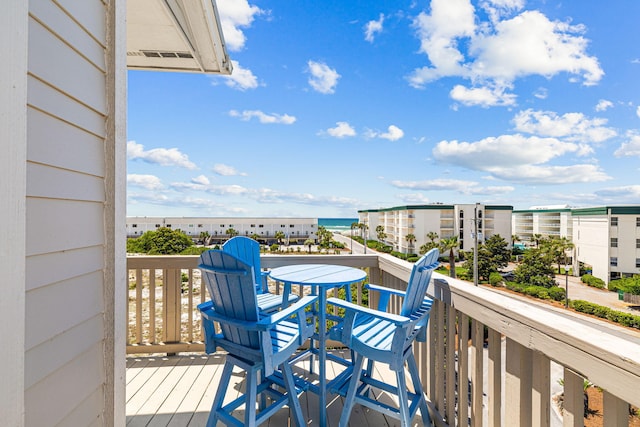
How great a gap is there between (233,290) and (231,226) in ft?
143

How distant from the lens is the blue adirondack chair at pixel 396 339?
5.21 ft

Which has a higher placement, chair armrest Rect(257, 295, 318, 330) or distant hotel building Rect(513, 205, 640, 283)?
chair armrest Rect(257, 295, 318, 330)

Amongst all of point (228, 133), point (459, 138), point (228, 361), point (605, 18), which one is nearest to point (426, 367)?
point (228, 361)

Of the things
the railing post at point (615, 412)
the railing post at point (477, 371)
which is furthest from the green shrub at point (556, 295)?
the railing post at point (615, 412)

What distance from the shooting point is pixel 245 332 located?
5.24 feet

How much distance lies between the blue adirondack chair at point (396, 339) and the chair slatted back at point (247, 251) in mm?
900

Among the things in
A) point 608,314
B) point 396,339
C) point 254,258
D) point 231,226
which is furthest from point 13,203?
point 231,226

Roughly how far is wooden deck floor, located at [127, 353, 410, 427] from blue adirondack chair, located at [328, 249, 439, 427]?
23 cm

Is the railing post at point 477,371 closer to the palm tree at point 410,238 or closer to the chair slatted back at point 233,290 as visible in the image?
the chair slatted back at point 233,290

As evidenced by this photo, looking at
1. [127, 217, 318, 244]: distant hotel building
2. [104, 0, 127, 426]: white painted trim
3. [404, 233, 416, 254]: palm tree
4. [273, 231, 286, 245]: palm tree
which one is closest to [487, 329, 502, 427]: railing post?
[104, 0, 127, 426]: white painted trim

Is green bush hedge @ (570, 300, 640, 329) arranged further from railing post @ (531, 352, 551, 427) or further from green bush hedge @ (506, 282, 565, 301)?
railing post @ (531, 352, 551, 427)

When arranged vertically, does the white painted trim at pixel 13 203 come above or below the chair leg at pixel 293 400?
above

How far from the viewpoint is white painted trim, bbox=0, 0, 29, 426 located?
0.74 m

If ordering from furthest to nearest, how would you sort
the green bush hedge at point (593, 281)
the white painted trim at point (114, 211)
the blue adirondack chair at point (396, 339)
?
1. the green bush hedge at point (593, 281)
2. the blue adirondack chair at point (396, 339)
3. the white painted trim at point (114, 211)
